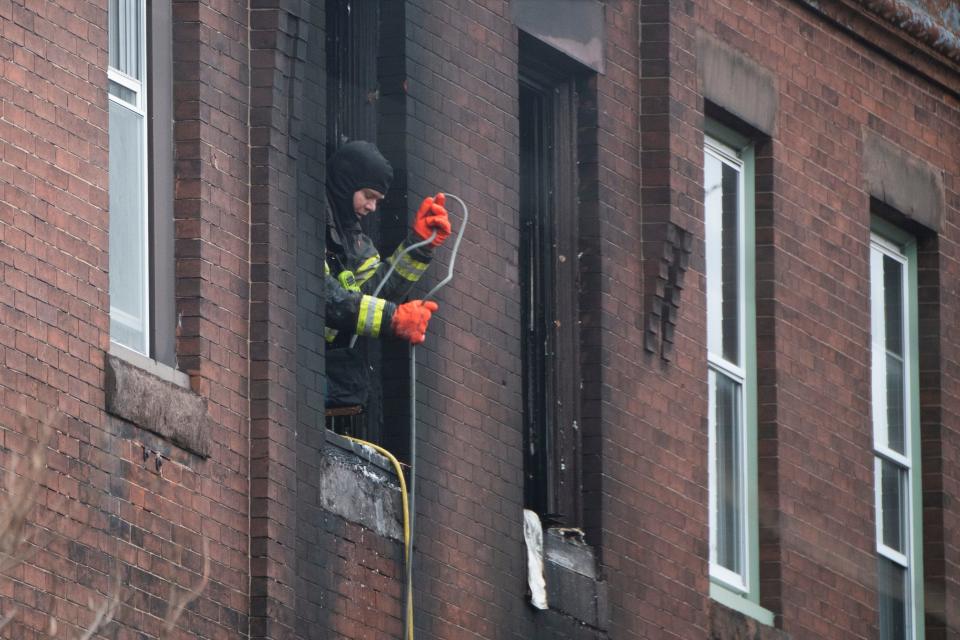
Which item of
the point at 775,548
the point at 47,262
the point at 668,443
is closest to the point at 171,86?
the point at 47,262

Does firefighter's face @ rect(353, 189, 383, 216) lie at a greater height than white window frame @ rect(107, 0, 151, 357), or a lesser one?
greater

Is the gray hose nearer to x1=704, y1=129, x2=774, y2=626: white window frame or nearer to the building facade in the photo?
the building facade

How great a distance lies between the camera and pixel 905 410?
21.8 m

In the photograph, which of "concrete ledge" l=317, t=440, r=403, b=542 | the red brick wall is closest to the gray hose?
"concrete ledge" l=317, t=440, r=403, b=542

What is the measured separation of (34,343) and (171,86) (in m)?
1.94

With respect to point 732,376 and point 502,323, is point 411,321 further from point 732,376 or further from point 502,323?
point 732,376

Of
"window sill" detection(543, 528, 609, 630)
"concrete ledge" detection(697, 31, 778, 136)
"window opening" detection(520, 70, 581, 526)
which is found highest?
"concrete ledge" detection(697, 31, 778, 136)

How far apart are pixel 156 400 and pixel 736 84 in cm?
669

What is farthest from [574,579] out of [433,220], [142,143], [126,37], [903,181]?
[903,181]

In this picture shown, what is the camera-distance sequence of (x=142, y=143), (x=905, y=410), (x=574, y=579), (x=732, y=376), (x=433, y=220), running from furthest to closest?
1. (x=905, y=410)
2. (x=732, y=376)
3. (x=574, y=579)
4. (x=433, y=220)
5. (x=142, y=143)

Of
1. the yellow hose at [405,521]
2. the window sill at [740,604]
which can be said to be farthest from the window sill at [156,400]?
the window sill at [740,604]

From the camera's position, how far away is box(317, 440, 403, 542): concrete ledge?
1541 cm

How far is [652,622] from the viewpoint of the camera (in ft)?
59.4

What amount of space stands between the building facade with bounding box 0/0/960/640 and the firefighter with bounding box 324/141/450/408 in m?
0.29
